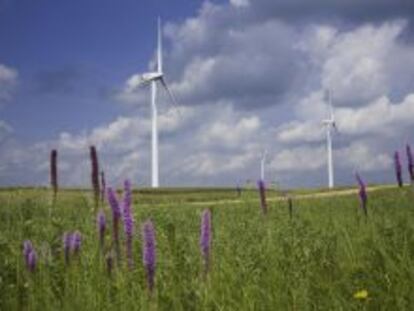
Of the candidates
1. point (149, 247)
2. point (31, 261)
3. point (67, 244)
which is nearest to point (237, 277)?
point (67, 244)

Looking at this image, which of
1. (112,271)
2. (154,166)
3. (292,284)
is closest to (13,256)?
(112,271)

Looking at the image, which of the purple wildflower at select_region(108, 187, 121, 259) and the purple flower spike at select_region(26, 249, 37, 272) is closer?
the purple wildflower at select_region(108, 187, 121, 259)

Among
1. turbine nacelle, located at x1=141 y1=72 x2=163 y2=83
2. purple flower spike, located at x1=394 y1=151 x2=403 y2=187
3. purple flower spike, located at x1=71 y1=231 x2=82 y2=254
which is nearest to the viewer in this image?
purple flower spike, located at x1=71 y1=231 x2=82 y2=254

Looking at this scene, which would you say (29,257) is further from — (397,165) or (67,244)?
(397,165)

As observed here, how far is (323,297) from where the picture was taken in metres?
5.40

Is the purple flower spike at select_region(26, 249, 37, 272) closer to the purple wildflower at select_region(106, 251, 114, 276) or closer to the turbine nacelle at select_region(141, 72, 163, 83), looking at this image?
the purple wildflower at select_region(106, 251, 114, 276)

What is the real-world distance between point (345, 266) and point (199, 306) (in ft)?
5.62

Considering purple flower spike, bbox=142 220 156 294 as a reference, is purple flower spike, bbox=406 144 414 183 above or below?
above

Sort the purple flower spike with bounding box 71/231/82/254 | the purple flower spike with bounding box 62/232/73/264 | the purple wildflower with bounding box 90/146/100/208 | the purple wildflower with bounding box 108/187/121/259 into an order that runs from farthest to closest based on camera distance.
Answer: the purple wildflower with bounding box 90/146/100/208
the purple flower spike with bounding box 62/232/73/264
the purple flower spike with bounding box 71/231/82/254
the purple wildflower with bounding box 108/187/121/259

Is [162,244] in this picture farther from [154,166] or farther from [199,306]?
[154,166]

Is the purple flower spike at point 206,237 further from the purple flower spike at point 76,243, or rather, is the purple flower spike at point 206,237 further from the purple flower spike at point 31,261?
the purple flower spike at point 31,261

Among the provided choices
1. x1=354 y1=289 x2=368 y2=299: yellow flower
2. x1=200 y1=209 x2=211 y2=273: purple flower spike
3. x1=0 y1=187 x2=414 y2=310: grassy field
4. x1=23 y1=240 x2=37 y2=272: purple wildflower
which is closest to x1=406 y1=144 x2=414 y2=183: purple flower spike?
x1=0 y1=187 x2=414 y2=310: grassy field

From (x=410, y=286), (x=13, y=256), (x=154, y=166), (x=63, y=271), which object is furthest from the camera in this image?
(x=154, y=166)

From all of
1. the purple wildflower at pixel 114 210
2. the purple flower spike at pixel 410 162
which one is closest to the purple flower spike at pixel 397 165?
the purple flower spike at pixel 410 162
